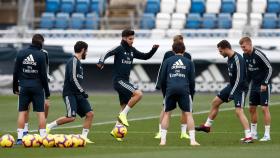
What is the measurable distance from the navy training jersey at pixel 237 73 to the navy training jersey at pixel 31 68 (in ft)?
11.7

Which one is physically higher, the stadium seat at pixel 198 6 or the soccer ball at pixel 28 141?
the stadium seat at pixel 198 6

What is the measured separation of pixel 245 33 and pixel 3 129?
13485mm

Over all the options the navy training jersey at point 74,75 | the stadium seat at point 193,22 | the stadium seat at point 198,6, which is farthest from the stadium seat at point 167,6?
the navy training jersey at point 74,75

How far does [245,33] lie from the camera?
116 ft

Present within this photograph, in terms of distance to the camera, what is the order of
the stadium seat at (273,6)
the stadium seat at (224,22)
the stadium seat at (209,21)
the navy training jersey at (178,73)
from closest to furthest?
the navy training jersey at (178,73) < the stadium seat at (224,22) < the stadium seat at (209,21) < the stadium seat at (273,6)

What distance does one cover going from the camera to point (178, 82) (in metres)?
18.9

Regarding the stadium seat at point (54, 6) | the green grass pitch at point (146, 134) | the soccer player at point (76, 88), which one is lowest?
the green grass pitch at point (146, 134)

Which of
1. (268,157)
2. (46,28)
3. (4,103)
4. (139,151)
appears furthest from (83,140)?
(46,28)

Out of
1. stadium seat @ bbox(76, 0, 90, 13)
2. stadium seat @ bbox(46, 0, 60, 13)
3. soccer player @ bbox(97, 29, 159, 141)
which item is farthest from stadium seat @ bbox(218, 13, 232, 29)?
soccer player @ bbox(97, 29, 159, 141)

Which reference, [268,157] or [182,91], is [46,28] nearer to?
[182,91]

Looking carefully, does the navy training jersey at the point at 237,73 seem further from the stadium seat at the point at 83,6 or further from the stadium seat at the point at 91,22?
the stadium seat at the point at 83,6

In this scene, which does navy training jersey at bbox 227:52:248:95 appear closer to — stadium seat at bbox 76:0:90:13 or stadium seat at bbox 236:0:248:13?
stadium seat at bbox 236:0:248:13

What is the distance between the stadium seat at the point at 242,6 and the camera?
38188mm

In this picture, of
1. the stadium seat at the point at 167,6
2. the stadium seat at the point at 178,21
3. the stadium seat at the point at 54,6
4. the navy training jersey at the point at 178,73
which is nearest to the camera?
the navy training jersey at the point at 178,73
